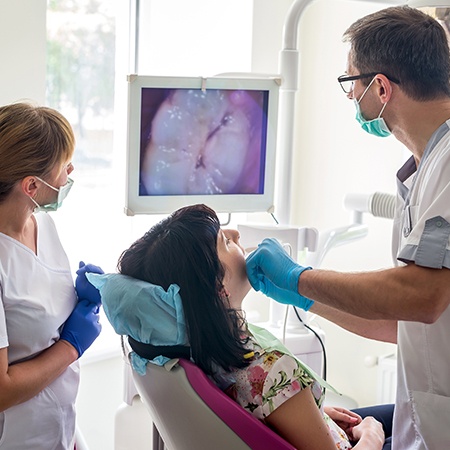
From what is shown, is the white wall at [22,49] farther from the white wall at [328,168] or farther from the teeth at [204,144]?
the white wall at [328,168]

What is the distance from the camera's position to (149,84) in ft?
6.84

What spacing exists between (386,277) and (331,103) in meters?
1.97

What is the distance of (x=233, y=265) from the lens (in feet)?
5.55

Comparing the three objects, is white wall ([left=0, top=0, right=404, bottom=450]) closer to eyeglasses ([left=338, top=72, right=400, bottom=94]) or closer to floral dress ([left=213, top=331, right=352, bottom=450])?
eyeglasses ([left=338, top=72, right=400, bottom=94])

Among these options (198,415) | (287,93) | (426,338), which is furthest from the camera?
(287,93)

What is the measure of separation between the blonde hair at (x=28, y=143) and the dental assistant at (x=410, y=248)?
1.69ft

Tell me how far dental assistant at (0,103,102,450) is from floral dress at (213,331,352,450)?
15.9 inches

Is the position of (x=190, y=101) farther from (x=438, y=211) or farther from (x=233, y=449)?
(x=233, y=449)

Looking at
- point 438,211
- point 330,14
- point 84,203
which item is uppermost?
point 330,14

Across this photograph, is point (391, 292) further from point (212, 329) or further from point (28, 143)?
point (28, 143)

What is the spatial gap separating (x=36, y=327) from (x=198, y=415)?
1.48 feet

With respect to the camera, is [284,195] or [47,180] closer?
[47,180]

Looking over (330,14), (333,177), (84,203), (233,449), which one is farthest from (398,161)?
(233,449)

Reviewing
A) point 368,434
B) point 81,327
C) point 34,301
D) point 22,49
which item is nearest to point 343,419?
point 368,434
